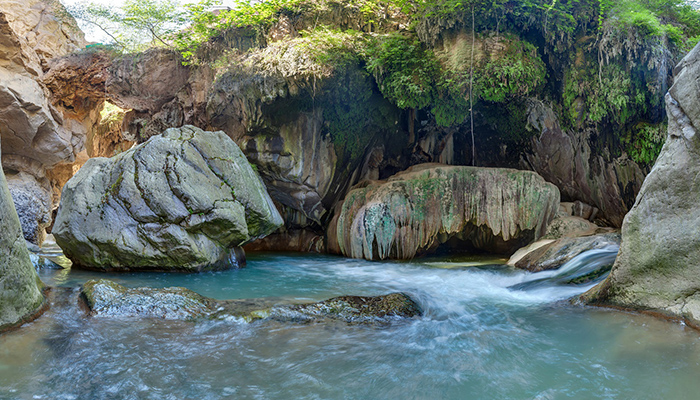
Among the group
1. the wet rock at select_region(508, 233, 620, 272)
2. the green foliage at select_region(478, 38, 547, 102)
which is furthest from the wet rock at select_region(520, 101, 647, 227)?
the wet rock at select_region(508, 233, 620, 272)

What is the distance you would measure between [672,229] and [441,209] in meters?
5.44

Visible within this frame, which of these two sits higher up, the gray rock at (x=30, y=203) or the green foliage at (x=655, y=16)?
the green foliage at (x=655, y=16)

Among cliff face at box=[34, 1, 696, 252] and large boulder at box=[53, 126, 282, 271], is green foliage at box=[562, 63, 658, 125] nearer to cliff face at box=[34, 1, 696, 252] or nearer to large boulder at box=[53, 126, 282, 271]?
cliff face at box=[34, 1, 696, 252]

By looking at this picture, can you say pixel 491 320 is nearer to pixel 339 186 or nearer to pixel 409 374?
pixel 409 374

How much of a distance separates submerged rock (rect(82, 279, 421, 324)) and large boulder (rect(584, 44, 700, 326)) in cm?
244

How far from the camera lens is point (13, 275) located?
372cm

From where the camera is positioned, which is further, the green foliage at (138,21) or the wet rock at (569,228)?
the green foliage at (138,21)

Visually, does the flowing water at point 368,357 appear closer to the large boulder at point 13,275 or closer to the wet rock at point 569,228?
the large boulder at point 13,275

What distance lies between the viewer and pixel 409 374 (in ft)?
10.0

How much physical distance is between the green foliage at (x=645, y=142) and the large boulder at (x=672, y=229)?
359 cm

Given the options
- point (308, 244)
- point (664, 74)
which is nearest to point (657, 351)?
point (664, 74)

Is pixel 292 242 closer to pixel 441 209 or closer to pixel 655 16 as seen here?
pixel 441 209

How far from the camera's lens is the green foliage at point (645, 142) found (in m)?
7.49

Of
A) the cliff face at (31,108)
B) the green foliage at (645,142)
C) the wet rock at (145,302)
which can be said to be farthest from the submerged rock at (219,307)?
the cliff face at (31,108)
